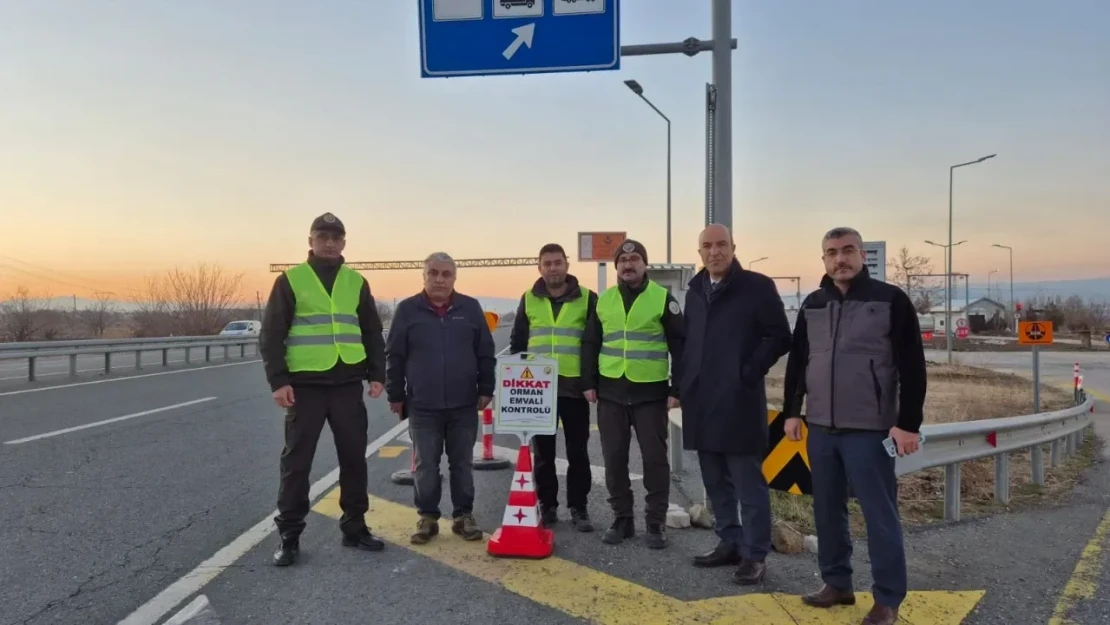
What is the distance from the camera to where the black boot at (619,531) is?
490cm

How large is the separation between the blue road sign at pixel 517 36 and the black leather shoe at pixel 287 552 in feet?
15.3

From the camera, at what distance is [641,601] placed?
154 inches

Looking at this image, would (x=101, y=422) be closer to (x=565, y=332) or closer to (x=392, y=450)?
(x=392, y=450)

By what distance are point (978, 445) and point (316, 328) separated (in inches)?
208

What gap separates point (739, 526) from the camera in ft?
14.8

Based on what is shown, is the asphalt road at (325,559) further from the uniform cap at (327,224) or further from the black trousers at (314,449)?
the uniform cap at (327,224)

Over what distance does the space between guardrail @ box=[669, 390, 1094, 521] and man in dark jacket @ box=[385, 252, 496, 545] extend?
187 cm

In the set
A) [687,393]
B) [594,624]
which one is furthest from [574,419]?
[594,624]

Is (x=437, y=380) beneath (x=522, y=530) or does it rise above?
above

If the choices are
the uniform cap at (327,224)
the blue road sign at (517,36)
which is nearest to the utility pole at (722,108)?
the blue road sign at (517,36)

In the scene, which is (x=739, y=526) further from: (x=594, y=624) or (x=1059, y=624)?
(x=1059, y=624)

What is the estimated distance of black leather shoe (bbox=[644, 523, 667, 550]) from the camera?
4.77 m

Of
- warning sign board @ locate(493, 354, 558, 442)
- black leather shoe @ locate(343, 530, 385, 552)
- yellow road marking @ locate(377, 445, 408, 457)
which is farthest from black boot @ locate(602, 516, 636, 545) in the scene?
yellow road marking @ locate(377, 445, 408, 457)

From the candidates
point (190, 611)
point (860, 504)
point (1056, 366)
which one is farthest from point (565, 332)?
point (1056, 366)
